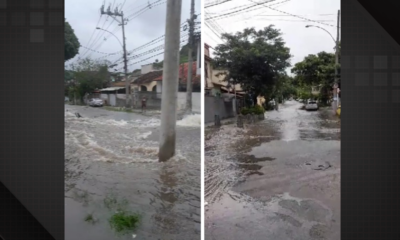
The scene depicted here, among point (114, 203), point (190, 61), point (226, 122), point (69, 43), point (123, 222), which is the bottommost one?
point (123, 222)

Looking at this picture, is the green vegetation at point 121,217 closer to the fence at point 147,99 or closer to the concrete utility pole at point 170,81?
the concrete utility pole at point 170,81

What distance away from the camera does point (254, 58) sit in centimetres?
318

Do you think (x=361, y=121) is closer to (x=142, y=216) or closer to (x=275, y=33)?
(x=275, y=33)

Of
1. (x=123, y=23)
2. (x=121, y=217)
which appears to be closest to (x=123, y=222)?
(x=121, y=217)

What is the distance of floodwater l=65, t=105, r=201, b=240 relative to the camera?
2992 mm

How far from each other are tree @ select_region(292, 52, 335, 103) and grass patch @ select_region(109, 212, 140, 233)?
6.12 ft

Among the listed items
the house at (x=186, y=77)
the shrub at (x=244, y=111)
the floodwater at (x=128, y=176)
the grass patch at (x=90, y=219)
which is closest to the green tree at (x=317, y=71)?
the shrub at (x=244, y=111)

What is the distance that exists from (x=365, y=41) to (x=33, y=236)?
3136 millimetres

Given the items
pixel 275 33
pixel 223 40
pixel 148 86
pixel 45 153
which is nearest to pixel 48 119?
pixel 45 153

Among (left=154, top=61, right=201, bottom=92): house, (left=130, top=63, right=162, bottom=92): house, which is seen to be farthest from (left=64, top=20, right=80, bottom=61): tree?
(left=154, top=61, right=201, bottom=92): house

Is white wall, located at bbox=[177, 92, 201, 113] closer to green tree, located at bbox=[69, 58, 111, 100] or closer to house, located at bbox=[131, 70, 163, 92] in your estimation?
house, located at bbox=[131, 70, 163, 92]

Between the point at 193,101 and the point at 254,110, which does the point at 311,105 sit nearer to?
the point at 254,110

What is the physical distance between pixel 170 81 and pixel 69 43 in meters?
0.91

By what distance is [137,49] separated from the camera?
3.06 meters
